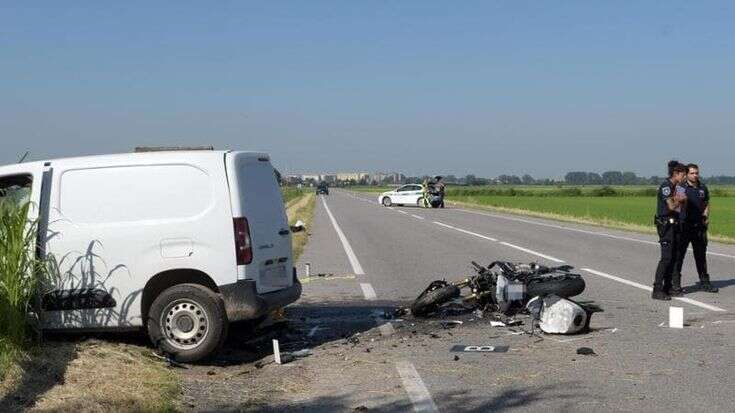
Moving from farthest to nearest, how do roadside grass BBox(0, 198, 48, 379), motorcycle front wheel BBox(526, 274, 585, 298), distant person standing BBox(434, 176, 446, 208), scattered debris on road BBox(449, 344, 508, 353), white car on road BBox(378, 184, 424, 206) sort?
white car on road BBox(378, 184, 424, 206) < distant person standing BBox(434, 176, 446, 208) < motorcycle front wheel BBox(526, 274, 585, 298) < scattered debris on road BBox(449, 344, 508, 353) < roadside grass BBox(0, 198, 48, 379)

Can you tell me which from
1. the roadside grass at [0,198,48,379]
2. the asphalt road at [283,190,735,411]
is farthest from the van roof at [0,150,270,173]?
the asphalt road at [283,190,735,411]

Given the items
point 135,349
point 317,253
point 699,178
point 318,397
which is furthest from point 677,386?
point 317,253

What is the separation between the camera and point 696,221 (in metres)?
13.2

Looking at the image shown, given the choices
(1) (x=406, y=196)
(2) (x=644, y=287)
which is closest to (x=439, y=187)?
(1) (x=406, y=196)

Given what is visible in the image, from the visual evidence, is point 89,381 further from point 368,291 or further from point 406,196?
point 406,196

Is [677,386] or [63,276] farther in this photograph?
[63,276]

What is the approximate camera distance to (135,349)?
7.85 meters

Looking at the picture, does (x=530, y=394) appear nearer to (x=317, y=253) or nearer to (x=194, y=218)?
(x=194, y=218)

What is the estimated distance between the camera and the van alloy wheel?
7.80m

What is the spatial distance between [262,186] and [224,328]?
1444 millimetres

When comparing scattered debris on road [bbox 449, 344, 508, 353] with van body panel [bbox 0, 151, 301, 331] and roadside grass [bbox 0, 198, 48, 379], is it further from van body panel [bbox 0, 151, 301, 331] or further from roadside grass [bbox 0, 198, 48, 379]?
roadside grass [bbox 0, 198, 48, 379]

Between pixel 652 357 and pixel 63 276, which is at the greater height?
pixel 63 276

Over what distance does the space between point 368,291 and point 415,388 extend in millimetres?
6246

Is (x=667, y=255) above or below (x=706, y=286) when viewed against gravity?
above
